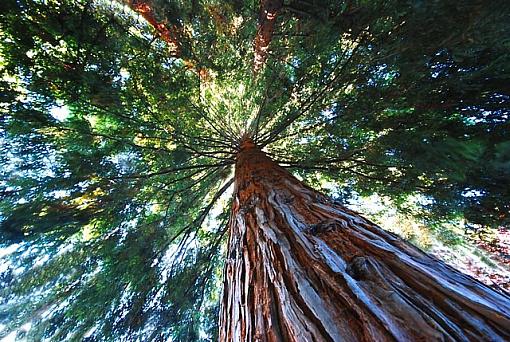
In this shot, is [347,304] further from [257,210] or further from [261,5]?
[261,5]

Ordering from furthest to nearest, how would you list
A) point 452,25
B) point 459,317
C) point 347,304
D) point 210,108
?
1. point 210,108
2. point 452,25
3. point 347,304
4. point 459,317

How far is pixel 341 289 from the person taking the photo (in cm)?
99

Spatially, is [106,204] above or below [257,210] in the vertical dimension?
below

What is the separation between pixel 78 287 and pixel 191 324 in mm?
1602

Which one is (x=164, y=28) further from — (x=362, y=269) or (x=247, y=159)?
(x=362, y=269)

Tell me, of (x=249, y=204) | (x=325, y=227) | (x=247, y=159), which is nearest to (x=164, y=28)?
(x=247, y=159)

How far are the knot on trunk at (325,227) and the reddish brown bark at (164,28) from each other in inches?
107

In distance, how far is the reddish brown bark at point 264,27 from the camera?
11.8ft

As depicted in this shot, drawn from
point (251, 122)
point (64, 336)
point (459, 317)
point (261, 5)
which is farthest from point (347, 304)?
point (251, 122)

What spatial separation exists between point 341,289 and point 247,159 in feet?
7.96

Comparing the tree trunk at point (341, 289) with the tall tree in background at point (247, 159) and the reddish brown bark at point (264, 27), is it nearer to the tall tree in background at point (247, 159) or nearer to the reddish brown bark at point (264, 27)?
the tall tree in background at point (247, 159)

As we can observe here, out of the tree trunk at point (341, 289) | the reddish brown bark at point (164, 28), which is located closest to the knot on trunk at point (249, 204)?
the tree trunk at point (341, 289)

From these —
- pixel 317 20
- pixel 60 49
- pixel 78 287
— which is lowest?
pixel 78 287

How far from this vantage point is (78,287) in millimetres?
3760
